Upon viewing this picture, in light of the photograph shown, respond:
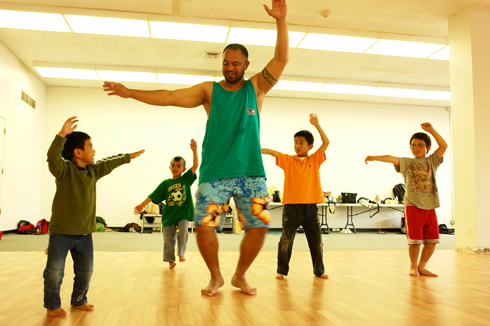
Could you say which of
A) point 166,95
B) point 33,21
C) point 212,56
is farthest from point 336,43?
point 166,95

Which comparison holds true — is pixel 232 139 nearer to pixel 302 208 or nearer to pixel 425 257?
pixel 302 208

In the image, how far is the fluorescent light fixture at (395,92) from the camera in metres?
9.76

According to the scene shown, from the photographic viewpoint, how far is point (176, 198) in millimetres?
3863

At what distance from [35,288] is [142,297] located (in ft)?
2.68

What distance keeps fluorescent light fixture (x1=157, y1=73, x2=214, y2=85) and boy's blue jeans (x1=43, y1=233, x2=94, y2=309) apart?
6903 millimetres

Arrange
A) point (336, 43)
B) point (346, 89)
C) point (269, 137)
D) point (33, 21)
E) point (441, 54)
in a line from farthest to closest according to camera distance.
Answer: point (269, 137) < point (346, 89) < point (441, 54) < point (336, 43) < point (33, 21)

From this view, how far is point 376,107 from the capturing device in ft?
36.5

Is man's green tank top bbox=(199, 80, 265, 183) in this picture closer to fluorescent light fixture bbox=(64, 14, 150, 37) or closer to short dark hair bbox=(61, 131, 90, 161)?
short dark hair bbox=(61, 131, 90, 161)

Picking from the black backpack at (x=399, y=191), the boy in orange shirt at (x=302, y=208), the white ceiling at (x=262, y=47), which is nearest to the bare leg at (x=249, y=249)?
the boy in orange shirt at (x=302, y=208)

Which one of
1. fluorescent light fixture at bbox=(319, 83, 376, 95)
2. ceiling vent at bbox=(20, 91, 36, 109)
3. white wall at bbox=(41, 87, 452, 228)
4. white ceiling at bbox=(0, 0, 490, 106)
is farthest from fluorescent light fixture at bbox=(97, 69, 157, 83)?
fluorescent light fixture at bbox=(319, 83, 376, 95)

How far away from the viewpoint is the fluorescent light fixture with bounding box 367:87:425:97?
9.76 meters

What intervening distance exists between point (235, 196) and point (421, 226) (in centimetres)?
189

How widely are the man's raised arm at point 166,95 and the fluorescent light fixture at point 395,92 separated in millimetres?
8182

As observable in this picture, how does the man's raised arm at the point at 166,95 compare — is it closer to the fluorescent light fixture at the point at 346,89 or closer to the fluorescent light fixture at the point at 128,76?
the fluorescent light fixture at the point at 128,76
